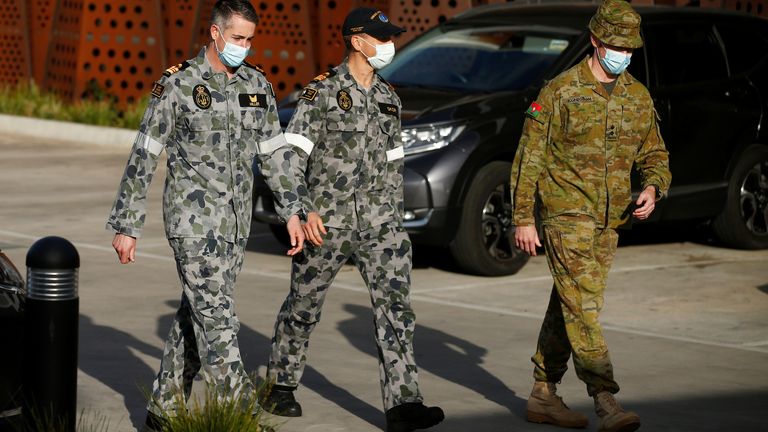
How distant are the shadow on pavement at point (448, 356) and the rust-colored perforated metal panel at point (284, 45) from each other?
10233 millimetres

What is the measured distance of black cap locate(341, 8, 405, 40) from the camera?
7156mm

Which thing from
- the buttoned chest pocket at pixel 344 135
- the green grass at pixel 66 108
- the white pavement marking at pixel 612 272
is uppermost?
the buttoned chest pocket at pixel 344 135

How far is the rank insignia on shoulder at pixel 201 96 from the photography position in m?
6.50

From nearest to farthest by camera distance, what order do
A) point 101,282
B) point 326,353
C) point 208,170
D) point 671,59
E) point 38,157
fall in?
1. point 208,170
2. point 326,353
3. point 101,282
4. point 671,59
5. point 38,157

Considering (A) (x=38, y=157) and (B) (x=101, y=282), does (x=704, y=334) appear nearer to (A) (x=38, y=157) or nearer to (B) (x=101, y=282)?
(B) (x=101, y=282)

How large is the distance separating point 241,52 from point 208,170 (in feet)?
1.57

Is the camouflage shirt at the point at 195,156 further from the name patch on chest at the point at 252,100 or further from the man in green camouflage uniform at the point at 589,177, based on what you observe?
the man in green camouflage uniform at the point at 589,177

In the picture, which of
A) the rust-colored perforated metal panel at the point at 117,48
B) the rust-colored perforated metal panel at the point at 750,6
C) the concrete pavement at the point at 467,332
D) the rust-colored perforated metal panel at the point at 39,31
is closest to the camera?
the concrete pavement at the point at 467,332

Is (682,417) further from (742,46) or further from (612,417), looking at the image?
(742,46)

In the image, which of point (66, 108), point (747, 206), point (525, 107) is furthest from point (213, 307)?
point (66, 108)

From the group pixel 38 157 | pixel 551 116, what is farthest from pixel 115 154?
pixel 551 116

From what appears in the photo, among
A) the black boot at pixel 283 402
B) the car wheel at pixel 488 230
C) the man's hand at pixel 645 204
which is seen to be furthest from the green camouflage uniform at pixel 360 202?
the car wheel at pixel 488 230

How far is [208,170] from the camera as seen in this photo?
649 centimetres

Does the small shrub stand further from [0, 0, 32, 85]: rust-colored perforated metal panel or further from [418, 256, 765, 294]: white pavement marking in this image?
[0, 0, 32, 85]: rust-colored perforated metal panel
